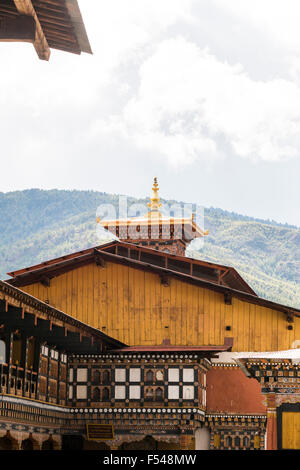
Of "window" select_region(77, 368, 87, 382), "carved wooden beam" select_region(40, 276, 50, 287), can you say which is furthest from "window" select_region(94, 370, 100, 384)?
"carved wooden beam" select_region(40, 276, 50, 287)

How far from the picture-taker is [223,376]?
29438 millimetres

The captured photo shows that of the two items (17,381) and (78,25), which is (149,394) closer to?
(17,381)

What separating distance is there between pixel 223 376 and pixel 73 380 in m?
5.70

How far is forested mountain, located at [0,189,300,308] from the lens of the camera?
156 meters

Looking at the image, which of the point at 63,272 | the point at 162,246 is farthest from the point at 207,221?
the point at 63,272

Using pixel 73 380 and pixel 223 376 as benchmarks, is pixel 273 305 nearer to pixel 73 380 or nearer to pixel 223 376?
pixel 223 376

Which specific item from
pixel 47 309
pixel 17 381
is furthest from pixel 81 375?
pixel 17 381

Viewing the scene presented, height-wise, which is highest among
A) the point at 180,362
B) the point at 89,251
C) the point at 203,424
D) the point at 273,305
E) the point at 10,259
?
the point at 10,259

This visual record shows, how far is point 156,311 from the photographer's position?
30344 millimetres

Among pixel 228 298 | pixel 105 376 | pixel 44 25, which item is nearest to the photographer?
pixel 44 25

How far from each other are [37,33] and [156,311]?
2389 cm

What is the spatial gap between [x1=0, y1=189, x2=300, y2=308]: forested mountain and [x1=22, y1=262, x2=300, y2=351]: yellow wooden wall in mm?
108202

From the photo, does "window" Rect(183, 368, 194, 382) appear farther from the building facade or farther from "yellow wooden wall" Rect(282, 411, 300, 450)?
"yellow wooden wall" Rect(282, 411, 300, 450)

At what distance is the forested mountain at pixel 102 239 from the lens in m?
156
